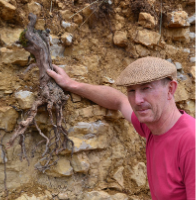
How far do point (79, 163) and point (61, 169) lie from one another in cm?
18

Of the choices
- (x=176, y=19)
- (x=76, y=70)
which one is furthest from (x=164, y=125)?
(x=176, y=19)

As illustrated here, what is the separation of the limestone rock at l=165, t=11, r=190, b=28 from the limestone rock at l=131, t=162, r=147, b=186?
191 centimetres

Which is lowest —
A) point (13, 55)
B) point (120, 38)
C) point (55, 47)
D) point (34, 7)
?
point (13, 55)

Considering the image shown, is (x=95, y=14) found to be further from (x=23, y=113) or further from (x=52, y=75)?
(x=23, y=113)

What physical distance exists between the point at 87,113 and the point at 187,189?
1.21 meters

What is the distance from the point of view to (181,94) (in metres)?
2.81

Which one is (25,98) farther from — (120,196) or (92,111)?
(120,196)

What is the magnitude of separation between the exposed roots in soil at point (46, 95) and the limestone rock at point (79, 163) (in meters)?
0.15

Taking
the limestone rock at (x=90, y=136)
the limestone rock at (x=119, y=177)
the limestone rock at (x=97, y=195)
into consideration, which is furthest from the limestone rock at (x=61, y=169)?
the limestone rock at (x=119, y=177)

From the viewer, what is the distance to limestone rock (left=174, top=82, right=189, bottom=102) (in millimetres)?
2777

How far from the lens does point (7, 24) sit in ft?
7.22

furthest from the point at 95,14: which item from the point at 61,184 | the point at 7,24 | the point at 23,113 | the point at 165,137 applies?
the point at 61,184

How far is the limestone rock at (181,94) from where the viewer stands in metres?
2.78

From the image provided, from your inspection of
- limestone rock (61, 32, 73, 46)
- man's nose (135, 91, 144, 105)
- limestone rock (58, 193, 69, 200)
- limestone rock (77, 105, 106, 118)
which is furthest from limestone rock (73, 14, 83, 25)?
limestone rock (58, 193, 69, 200)
